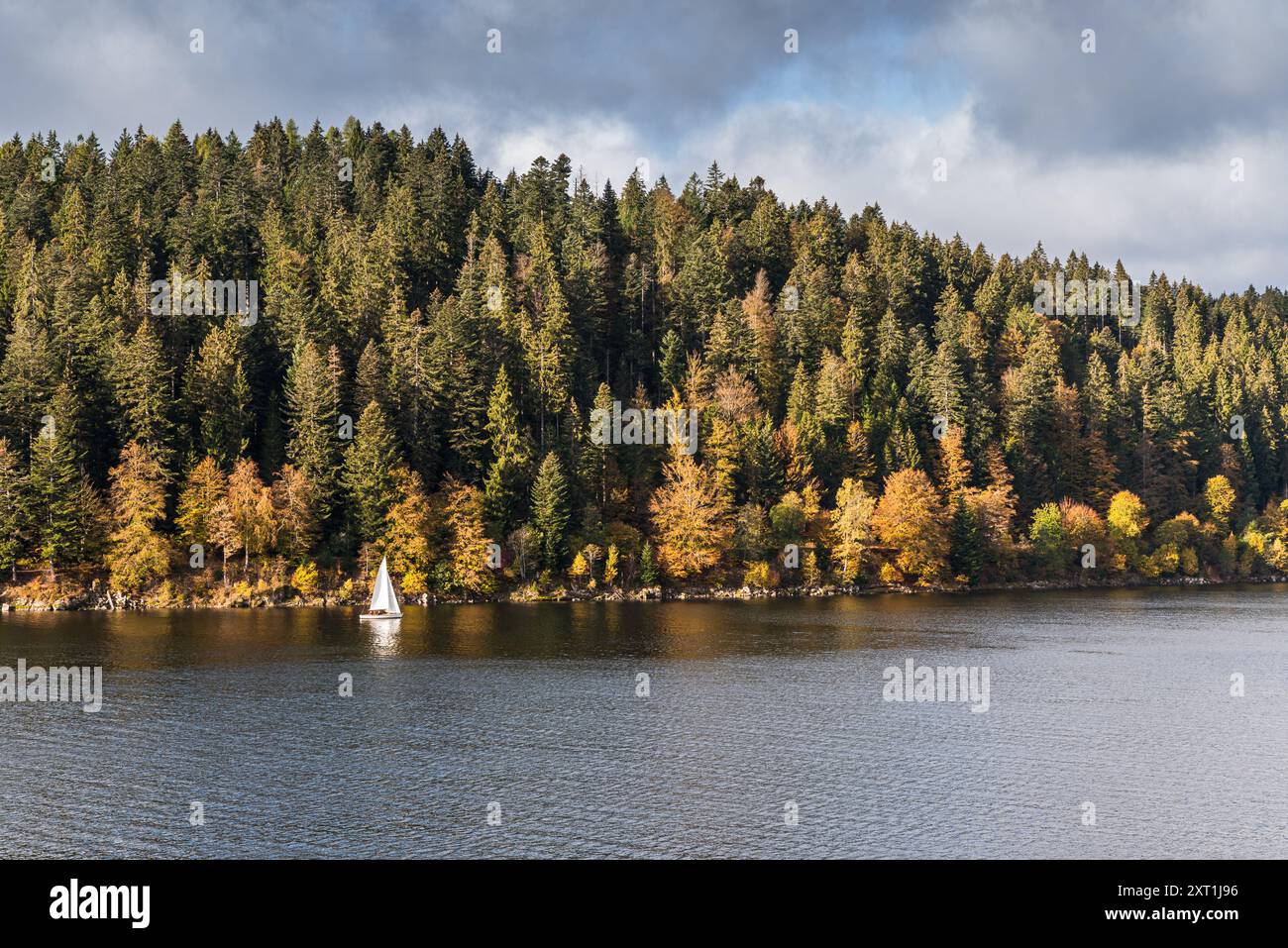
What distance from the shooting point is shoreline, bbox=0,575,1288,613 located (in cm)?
9988

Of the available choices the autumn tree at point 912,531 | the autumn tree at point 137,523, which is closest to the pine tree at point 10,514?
the autumn tree at point 137,523

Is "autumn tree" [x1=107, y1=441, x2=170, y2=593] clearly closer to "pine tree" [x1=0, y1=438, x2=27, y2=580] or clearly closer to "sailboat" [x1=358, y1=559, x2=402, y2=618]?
"pine tree" [x1=0, y1=438, x2=27, y2=580]

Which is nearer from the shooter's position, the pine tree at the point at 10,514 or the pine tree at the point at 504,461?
the pine tree at the point at 10,514

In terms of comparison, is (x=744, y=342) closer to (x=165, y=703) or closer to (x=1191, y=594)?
(x=1191, y=594)

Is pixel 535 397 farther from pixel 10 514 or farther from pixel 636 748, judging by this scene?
pixel 636 748

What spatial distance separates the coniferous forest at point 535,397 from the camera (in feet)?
356

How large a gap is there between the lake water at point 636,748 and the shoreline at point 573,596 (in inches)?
695

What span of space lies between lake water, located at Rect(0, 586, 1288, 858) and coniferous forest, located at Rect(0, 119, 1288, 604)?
Result: 2618 centimetres

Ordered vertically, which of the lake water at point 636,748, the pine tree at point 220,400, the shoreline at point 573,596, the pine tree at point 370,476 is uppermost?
the pine tree at point 220,400

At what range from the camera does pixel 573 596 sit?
380 feet

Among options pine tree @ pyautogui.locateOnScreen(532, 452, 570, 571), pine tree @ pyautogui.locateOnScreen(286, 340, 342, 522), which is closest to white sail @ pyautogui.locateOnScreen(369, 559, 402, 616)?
pine tree @ pyautogui.locateOnScreen(286, 340, 342, 522)

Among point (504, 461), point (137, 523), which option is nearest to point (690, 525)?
point (504, 461)

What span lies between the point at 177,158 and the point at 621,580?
104 meters

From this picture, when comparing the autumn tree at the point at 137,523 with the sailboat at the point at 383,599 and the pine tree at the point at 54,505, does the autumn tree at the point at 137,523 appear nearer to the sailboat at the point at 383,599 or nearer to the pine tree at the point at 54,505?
the pine tree at the point at 54,505
